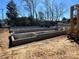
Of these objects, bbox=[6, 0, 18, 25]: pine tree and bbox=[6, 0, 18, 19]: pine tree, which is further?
bbox=[6, 0, 18, 19]: pine tree

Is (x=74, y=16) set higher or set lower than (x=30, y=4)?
lower

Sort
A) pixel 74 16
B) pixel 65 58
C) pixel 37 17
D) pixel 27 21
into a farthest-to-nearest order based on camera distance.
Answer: pixel 37 17 → pixel 27 21 → pixel 74 16 → pixel 65 58

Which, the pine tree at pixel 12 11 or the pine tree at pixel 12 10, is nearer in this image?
the pine tree at pixel 12 11

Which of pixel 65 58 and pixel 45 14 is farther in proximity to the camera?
pixel 45 14

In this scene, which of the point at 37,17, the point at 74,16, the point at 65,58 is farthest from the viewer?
the point at 37,17

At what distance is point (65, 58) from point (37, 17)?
1430 inches

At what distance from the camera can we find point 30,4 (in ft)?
136

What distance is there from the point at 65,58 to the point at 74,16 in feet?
19.1

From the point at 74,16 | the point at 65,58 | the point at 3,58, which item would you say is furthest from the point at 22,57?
the point at 74,16

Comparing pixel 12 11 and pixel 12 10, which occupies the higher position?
pixel 12 10

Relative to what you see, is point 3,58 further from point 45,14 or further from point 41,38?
point 45,14

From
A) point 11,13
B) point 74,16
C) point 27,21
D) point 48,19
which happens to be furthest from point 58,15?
point 74,16

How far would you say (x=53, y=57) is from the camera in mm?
6297

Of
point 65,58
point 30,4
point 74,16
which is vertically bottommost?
point 65,58
